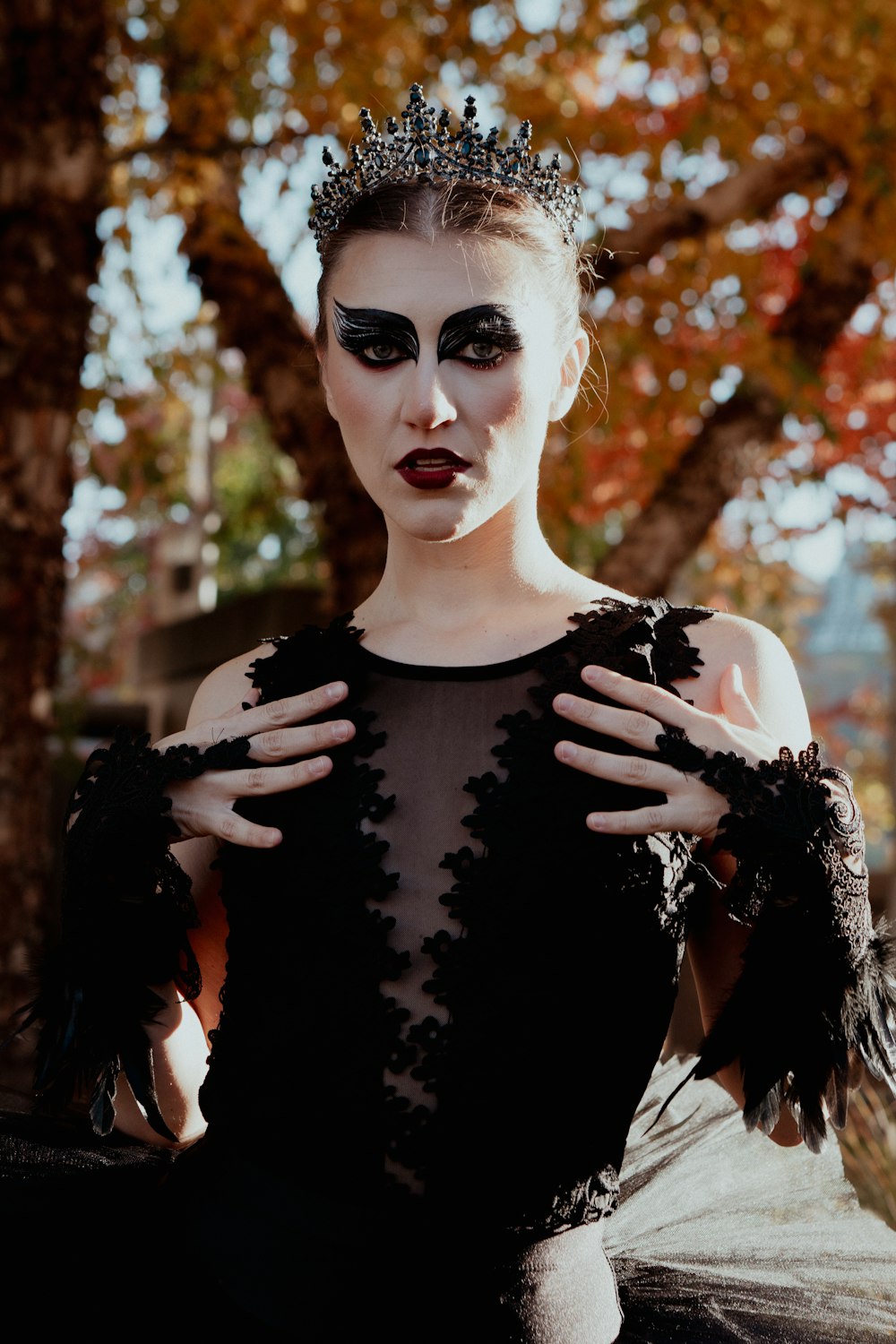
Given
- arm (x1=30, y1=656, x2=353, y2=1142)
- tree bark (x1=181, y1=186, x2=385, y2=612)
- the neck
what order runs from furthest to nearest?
tree bark (x1=181, y1=186, x2=385, y2=612), the neck, arm (x1=30, y1=656, x2=353, y2=1142)

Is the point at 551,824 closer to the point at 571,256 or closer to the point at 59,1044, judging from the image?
the point at 59,1044

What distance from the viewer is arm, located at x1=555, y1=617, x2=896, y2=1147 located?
5.65ft

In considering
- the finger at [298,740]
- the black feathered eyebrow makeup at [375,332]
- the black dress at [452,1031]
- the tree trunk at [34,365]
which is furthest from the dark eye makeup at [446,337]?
the tree trunk at [34,365]

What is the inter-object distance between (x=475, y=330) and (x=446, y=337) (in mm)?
41

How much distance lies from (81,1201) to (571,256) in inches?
63.1

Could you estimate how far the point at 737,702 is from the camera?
6.22 ft

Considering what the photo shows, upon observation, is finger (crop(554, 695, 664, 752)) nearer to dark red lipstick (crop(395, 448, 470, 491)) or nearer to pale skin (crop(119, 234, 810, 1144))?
pale skin (crop(119, 234, 810, 1144))

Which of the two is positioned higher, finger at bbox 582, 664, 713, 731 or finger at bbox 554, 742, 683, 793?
finger at bbox 582, 664, 713, 731

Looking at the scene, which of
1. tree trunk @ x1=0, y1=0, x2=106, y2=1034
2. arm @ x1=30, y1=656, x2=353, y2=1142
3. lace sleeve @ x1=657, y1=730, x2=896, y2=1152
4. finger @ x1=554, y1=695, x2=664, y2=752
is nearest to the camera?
lace sleeve @ x1=657, y1=730, x2=896, y2=1152

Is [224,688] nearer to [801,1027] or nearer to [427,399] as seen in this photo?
[427,399]

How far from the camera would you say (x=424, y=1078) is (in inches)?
70.2

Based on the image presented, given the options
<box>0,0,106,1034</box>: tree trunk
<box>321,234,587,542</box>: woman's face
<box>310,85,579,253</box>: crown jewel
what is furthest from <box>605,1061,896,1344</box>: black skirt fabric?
<box>0,0,106,1034</box>: tree trunk

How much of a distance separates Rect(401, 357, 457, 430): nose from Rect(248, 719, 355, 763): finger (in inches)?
17.0

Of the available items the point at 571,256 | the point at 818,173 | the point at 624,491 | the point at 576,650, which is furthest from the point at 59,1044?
the point at 624,491
